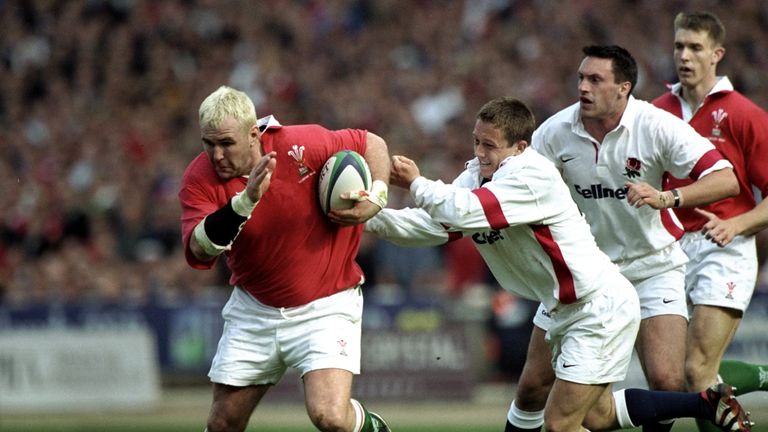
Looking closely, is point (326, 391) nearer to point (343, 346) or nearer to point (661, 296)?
point (343, 346)

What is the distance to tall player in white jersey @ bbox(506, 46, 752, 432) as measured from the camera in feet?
24.6

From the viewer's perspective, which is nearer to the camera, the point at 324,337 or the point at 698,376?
the point at 324,337

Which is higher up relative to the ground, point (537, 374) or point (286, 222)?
point (286, 222)

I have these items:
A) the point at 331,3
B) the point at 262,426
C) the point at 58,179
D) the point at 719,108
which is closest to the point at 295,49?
the point at 331,3

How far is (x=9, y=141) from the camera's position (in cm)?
1922

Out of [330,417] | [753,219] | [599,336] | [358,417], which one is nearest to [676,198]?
[753,219]

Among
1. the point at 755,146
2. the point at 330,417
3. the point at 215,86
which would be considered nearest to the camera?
the point at 330,417

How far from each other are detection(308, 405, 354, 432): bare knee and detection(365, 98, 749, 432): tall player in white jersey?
1.10 m

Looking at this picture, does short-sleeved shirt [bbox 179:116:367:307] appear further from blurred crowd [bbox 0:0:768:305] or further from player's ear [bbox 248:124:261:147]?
blurred crowd [bbox 0:0:768:305]

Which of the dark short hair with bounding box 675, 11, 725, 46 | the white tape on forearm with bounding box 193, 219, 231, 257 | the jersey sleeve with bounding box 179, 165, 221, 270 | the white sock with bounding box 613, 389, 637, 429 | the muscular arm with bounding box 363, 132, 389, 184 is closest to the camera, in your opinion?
the white tape on forearm with bounding box 193, 219, 231, 257

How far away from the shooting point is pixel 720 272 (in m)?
8.03

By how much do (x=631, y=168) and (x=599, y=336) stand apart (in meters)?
1.16

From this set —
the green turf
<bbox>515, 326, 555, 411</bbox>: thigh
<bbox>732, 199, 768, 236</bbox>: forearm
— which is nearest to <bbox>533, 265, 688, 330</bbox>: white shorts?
<bbox>515, 326, 555, 411</bbox>: thigh

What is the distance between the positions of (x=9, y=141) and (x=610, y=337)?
14.1 m
